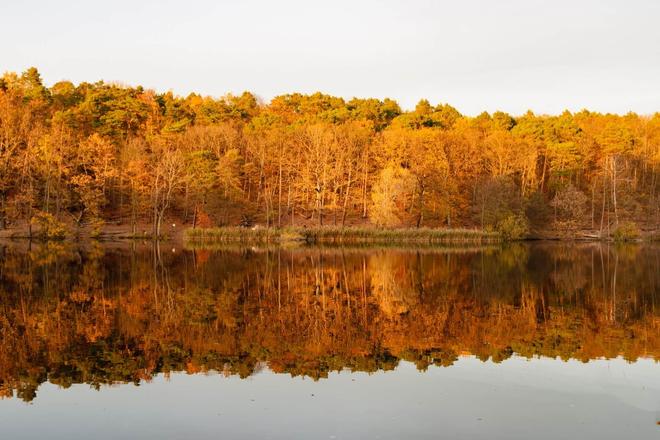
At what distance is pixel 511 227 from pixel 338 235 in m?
15.3

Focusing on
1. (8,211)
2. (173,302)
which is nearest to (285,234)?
(8,211)

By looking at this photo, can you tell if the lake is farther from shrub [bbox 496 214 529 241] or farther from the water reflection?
→ shrub [bbox 496 214 529 241]

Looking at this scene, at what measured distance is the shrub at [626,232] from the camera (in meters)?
55.4

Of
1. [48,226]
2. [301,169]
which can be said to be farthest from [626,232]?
[48,226]

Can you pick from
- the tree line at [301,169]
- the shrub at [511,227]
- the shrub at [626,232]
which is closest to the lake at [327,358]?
the shrub at [511,227]

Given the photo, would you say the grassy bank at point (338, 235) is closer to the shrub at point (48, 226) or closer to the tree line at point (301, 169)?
the tree line at point (301, 169)

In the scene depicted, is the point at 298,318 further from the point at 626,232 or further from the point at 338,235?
the point at 626,232

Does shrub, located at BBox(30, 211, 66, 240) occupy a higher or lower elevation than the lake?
higher

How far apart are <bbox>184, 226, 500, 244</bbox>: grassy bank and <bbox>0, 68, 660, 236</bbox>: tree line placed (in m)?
3.06

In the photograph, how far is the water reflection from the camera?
11047 mm

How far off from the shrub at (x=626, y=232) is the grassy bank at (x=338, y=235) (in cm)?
1471

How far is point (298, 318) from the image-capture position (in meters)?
14.8

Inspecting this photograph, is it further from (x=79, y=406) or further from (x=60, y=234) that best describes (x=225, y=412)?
(x=60, y=234)

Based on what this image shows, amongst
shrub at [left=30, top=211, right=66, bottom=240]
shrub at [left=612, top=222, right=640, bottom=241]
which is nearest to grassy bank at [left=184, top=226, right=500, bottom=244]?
shrub at [left=30, top=211, right=66, bottom=240]
